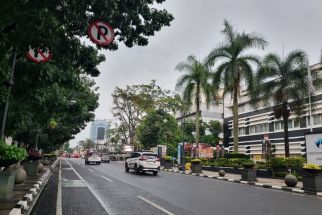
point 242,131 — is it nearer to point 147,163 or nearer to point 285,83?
point 285,83

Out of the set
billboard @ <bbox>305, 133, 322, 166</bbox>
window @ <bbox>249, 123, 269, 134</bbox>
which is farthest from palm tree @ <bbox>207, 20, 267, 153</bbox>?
window @ <bbox>249, 123, 269, 134</bbox>

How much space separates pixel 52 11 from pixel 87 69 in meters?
3.03

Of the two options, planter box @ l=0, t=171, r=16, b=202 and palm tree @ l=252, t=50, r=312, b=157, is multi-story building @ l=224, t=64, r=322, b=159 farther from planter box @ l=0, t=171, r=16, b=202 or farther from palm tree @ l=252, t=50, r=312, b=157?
planter box @ l=0, t=171, r=16, b=202

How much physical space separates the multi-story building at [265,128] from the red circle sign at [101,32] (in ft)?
108

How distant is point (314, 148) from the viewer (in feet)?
60.3

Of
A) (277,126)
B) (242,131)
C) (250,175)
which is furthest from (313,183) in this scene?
(242,131)

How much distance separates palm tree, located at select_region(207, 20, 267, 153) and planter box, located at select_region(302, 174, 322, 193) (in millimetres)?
14759

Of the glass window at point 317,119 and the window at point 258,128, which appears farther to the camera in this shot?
the window at point 258,128

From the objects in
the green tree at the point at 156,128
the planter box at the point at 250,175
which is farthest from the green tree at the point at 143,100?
the planter box at the point at 250,175

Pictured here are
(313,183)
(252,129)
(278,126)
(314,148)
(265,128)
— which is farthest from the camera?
(252,129)

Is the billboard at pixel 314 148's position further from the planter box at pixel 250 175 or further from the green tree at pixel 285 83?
the green tree at pixel 285 83

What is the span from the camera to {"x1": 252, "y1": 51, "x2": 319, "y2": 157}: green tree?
27344mm

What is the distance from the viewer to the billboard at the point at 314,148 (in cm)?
1805

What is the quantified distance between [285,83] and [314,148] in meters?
10.4
